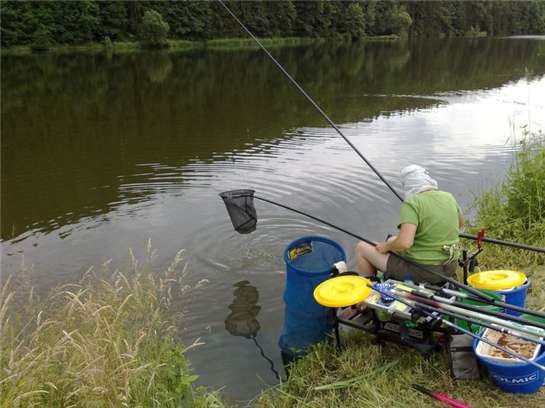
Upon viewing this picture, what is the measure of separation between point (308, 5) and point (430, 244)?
6285 centimetres

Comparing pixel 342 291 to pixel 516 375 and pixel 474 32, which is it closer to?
pixel 516 375

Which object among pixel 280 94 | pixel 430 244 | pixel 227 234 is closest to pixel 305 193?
pixel 227 234

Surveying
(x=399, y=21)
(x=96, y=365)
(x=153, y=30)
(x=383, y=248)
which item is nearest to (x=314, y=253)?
(x=383, y=248)

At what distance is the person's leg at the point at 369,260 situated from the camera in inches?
159

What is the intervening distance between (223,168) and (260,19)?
52.0 metres

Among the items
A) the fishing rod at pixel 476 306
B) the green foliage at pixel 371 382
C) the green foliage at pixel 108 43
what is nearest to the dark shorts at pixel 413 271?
the fishing rod at pixel 476 306

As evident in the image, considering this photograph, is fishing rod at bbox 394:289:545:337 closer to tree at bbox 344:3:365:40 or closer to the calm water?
the calm water

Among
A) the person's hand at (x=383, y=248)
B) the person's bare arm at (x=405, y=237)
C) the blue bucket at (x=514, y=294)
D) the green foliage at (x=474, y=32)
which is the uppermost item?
the green foliage at (x=474, y=32)

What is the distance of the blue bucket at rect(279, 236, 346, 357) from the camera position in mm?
3875

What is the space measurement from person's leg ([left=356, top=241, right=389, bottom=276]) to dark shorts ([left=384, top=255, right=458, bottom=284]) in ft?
0.23

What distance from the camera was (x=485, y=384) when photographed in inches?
126

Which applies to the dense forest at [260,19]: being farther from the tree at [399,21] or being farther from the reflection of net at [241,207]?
the reflection of net at [241,207]

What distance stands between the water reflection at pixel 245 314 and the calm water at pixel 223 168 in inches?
0.7

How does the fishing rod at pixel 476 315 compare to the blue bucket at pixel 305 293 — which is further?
the blue bucket at pixel 305 293
